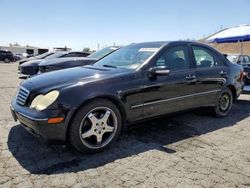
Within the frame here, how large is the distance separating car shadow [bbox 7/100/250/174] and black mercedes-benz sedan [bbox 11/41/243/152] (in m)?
0.21

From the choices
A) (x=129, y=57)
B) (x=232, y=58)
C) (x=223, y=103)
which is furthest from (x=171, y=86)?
(x=232, y=58)

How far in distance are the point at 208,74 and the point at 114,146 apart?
2384 millimetres

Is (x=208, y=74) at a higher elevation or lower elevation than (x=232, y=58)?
lower

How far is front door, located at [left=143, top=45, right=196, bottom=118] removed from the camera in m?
3.98

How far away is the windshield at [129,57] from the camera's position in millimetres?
4148

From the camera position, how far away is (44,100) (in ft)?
10.6

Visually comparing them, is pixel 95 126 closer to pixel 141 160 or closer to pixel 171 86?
pixel 141 160

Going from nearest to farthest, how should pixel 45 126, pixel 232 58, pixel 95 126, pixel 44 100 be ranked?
pixel 45 126, pixel 44 100, pixel 95 126, pixel 232 58

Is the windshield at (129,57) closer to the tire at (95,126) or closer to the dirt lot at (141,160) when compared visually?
the tire at (95,126)

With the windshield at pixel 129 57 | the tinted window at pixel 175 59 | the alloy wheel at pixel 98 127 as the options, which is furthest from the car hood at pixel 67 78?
the tinted window at pixel 175 59

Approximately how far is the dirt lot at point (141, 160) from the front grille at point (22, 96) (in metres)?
0.63

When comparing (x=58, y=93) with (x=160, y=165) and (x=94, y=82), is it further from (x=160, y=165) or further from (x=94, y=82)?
(x=160, y=165)

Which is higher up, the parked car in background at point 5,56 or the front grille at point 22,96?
the parked car in background at point 5,56

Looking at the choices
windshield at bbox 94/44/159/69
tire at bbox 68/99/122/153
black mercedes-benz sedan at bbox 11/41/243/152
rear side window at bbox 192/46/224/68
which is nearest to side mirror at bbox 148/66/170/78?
black mercedes-benz sedan at bbox 11/41/243/152
